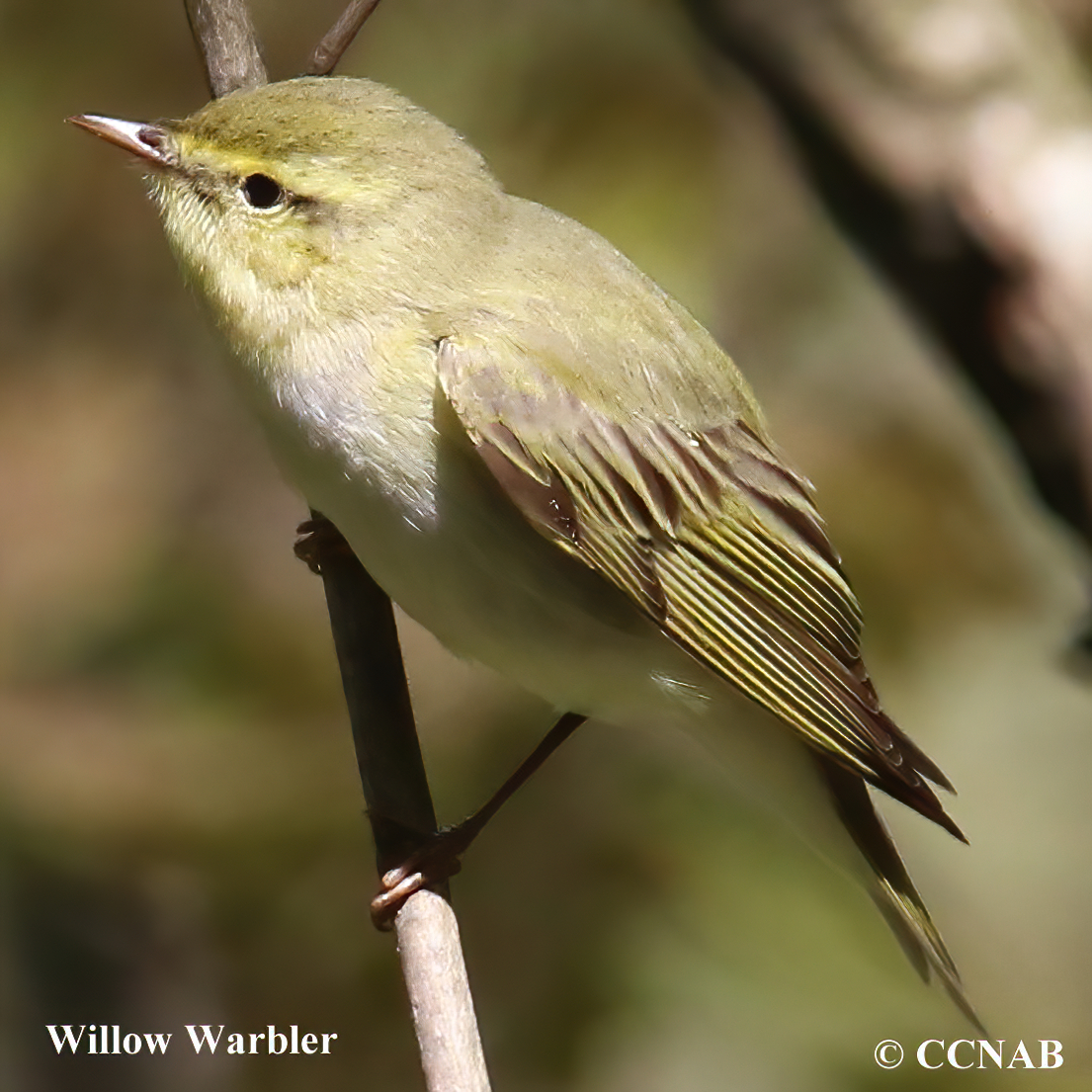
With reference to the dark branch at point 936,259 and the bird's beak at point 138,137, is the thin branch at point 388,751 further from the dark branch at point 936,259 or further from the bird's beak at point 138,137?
the dark branch at point 936,259

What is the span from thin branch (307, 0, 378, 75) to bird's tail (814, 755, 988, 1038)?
5.31ft

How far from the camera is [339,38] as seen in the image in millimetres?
2934

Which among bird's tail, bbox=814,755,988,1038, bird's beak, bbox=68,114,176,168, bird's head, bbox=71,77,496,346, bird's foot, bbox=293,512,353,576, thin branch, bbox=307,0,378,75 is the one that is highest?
thin branch, bbox=307,0,378,75

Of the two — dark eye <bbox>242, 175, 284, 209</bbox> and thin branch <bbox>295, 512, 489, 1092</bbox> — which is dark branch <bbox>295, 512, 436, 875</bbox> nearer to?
thin branch <bbox>295, 512, 489, 1092</bbox>

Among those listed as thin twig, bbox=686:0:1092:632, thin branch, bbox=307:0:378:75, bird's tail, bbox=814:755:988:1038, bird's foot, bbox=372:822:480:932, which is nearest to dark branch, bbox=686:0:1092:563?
thin twig, bbox=686:0:1092:632

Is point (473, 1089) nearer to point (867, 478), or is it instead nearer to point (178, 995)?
point (178, 995)

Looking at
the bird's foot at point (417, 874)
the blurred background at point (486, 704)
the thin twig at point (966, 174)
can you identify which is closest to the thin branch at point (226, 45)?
the blurred background at point (486, 704)

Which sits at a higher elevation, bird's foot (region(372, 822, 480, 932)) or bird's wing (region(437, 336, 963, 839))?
bird's wing (region(437, 336, 963, 839))

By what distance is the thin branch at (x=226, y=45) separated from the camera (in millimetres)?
2902

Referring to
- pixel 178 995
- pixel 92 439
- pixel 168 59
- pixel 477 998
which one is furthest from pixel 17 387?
pixel 477 998

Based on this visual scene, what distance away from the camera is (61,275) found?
4.12 meters

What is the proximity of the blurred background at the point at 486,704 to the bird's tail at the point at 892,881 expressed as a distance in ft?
0.89

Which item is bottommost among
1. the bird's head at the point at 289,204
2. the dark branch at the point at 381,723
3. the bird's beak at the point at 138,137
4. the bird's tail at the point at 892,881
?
the bird's tail at the point at 892,881

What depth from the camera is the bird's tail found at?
2963mm
